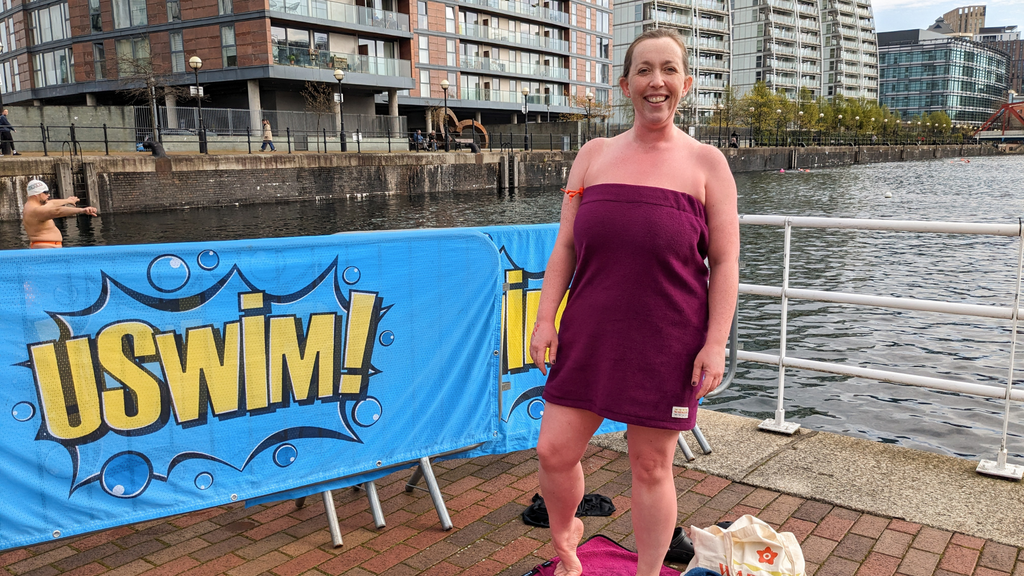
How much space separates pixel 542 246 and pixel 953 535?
95.8 inches

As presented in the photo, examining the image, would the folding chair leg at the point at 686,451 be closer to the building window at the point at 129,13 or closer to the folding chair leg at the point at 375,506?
the folding chair leg at the point at 375,506

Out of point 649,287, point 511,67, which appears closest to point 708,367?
point 649,287

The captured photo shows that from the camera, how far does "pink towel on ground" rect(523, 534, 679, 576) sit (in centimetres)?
314

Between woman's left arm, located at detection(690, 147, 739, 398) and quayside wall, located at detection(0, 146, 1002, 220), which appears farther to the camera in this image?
quayside wall, located at detection(0, 146, 1002, 220)

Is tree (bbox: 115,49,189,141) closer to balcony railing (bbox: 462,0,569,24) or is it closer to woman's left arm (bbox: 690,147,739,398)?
balcony railing (bbox: 462,0,569,24)

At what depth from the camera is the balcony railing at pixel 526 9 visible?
6311 centimetres

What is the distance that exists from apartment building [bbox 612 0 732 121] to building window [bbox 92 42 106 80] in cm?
6640

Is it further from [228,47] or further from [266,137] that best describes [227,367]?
[228,47]

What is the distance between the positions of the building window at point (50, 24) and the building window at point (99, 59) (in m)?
3.12

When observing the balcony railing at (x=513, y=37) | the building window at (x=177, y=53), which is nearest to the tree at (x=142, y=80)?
the building window at (x=177, y=53)

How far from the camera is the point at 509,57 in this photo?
66.2 metres

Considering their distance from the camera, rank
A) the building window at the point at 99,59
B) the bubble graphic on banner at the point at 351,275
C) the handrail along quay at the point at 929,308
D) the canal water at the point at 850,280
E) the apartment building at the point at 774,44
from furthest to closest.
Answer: the apartment building at the point at 774,44
the building window at the point at 99,59
the canal water at the point at 850,280
the handrail along quay at the point at 929,308
the bubble graphic on banner at the point at 351,275

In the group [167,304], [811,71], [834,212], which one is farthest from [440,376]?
[811,71]

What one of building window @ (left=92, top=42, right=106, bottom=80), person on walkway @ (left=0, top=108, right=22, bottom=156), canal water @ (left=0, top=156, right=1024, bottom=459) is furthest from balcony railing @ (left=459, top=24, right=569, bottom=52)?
person on walkway @ (left=0, top=108, right=22, bottom=156)
